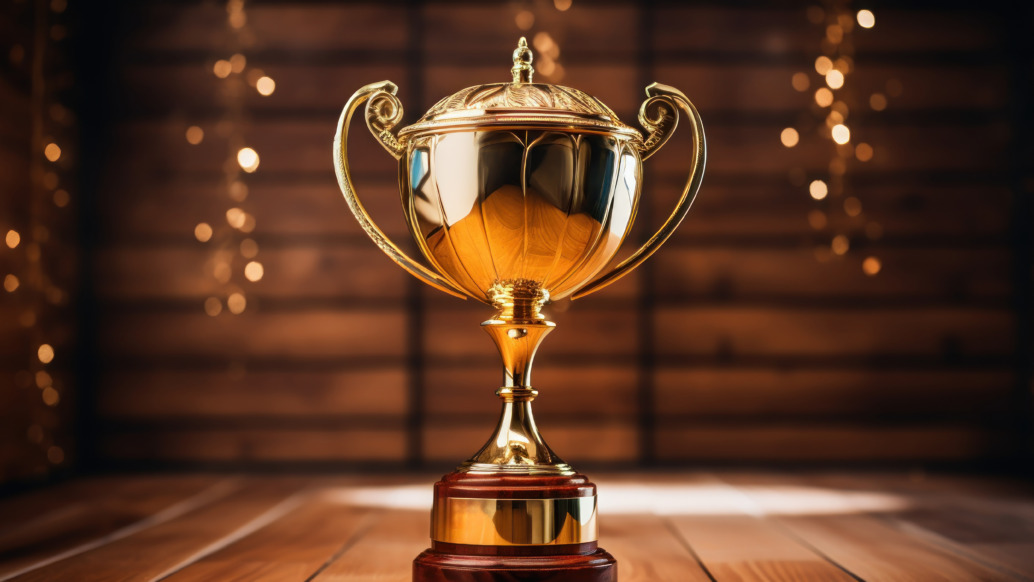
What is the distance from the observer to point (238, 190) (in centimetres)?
313

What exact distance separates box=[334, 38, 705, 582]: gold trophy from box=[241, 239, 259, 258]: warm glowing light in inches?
80.6

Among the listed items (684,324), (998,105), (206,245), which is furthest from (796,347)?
(206,245)

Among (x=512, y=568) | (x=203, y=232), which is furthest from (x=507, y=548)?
(x=203, y=232)

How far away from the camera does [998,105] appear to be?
10.4 ft

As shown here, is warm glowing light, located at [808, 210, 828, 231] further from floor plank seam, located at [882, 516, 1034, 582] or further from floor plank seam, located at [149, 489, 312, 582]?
floor plank seam, located at [149, 489, 312, 582]

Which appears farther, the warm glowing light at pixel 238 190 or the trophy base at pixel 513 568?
the warm glowing light at pixel 238 190

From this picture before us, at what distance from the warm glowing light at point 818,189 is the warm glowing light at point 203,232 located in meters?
1.95

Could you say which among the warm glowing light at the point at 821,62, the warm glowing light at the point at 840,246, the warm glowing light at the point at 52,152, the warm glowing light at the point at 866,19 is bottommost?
the warm glowing light at the point at 840,246

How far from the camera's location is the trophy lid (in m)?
1.07

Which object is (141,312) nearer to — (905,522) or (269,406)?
(269,406)

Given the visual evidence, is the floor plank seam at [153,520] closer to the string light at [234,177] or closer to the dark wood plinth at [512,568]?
the string light at [234,177]

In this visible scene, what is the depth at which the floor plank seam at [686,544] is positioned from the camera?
57.9 inches

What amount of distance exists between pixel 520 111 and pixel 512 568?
1.62ft

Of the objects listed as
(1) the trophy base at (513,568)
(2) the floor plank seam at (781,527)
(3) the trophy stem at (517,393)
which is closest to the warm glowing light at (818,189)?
(2) the floor plank seam at (781,527)
